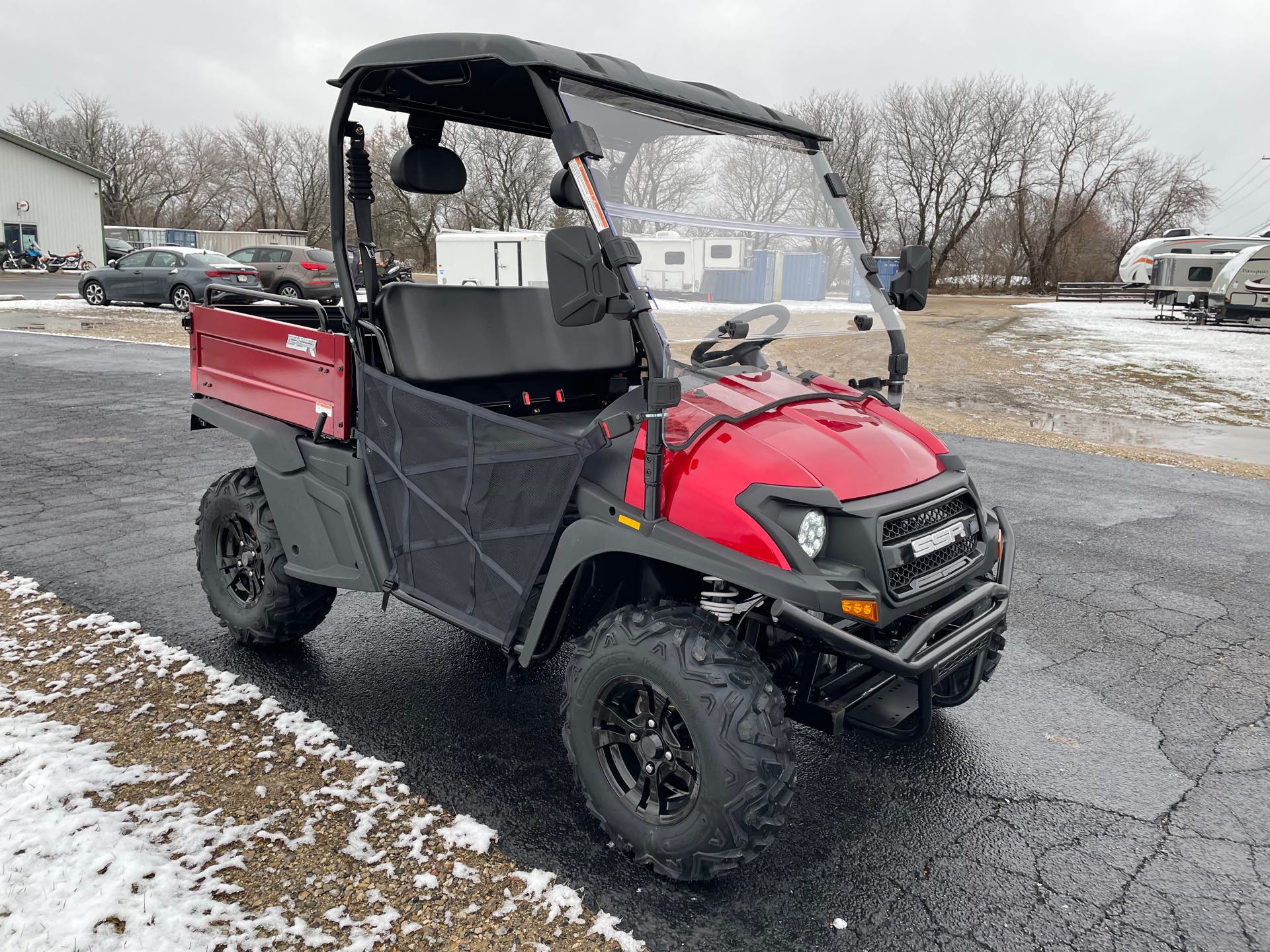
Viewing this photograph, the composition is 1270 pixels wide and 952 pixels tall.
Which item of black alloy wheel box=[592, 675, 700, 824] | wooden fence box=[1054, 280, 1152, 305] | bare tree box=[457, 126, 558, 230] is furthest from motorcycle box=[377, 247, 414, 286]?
wooden fence box=[1054, 280, 1152, 305]

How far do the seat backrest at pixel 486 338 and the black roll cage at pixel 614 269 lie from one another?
87mm

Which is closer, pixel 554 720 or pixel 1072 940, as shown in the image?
pixel 1072 940

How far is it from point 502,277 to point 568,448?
1.19m

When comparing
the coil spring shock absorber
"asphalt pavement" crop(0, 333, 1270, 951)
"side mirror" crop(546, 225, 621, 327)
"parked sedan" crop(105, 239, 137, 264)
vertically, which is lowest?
"asphalt pavement" crop(0, 333, 1270, 951)

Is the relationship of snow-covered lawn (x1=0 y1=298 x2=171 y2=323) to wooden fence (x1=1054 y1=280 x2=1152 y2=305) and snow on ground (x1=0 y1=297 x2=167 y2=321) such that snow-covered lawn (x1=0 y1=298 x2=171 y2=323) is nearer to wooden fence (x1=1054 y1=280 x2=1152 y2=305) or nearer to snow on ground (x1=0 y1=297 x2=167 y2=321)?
snow on ground (x1=0 y1=297 x2=167 y2=321)

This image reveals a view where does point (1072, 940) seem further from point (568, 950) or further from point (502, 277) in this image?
point (502, 277)

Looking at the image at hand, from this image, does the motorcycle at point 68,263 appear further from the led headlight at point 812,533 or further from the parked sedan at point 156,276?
the led headlight at point 812,533

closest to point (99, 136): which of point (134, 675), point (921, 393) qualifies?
point (921, 393)

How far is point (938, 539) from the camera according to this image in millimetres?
2553

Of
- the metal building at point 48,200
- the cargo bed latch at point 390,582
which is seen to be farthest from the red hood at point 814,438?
the metal building at point 48,200

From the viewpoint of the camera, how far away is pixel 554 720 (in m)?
3.33

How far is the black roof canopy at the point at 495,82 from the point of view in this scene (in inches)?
101

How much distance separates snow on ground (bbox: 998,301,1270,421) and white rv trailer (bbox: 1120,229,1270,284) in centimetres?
260

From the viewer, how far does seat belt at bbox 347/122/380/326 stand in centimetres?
325
